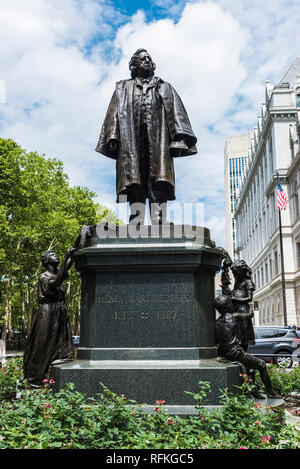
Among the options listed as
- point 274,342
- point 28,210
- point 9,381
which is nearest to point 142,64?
point 9,381

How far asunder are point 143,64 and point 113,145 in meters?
1.32

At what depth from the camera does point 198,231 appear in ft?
19.6

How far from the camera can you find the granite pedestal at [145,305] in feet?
17.8

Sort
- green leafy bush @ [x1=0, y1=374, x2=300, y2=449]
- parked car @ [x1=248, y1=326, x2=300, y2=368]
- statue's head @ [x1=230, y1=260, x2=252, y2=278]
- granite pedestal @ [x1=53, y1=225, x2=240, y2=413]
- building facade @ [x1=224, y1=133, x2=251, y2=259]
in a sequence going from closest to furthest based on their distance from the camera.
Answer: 1. green leafy bush @ [x1=0, y1=374, x2=300, y2=449]
2. granite pedestal @ [x1=53, y1=225, x2=240, y2=413]
3. statue's head @ [x1=230, y1=260, x2=252, y2=278]
4. parked car @ [x1=248, y1=326, x2=300, y2=368]
5. building facade @ [x1=224, y1=133, x2=251, y2=259]

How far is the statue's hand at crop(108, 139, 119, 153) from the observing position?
21.8ft

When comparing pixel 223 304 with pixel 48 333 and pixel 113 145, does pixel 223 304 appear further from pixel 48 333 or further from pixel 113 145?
pixel 113 145

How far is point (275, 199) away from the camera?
5516 cm

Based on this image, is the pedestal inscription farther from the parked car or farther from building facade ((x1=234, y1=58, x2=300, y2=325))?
building facade ((x1=234, y1=58, x2=300, y2=325))

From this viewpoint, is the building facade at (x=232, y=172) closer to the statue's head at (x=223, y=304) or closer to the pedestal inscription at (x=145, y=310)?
the statue's head at (x=223, y=304)

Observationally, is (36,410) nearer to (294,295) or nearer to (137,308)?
(137,308)

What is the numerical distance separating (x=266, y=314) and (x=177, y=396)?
6330cm

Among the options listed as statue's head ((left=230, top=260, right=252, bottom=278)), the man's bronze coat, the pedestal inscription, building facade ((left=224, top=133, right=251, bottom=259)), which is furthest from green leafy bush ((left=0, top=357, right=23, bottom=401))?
building facade ((left=224, top=133, right=251, bottom=259))

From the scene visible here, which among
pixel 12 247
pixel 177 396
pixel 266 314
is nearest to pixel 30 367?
pixel 177 396

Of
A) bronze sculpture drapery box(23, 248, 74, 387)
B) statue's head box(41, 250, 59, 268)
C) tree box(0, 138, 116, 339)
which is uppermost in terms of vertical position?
tree box(0, 138, 116, 339)
